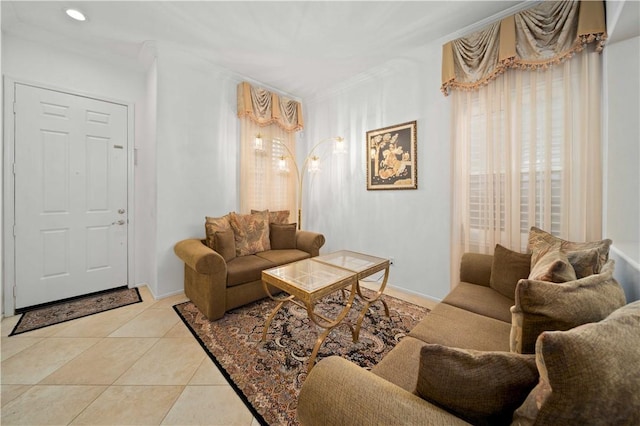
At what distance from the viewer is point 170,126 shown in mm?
2822

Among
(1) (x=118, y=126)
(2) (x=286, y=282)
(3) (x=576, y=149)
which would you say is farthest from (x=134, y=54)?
(3) (x=576, y=149)

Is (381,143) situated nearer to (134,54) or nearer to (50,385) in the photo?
(134,54)

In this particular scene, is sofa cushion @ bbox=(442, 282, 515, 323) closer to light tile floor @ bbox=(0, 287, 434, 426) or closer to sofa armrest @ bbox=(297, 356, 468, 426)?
sofa armrest @ bbox=(297, 356, 468, 426)

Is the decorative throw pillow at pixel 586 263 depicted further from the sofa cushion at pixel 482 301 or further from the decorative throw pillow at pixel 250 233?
the decorative throw pillow at pixel 250 233

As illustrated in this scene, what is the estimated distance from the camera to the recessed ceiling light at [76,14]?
2.19 meters

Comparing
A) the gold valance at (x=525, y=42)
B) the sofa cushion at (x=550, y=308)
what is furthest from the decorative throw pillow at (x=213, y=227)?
the gold valance at (x=525, y=42)

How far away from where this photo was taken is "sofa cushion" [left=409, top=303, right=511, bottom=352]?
48.2 inches

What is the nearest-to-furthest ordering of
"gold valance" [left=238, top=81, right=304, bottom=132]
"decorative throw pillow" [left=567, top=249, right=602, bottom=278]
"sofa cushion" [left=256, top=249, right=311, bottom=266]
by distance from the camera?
"decorative throw pillow" [left=567, top=249, right=602, bottom=278], "sofa cushion" [left=256, top=249, right=311, bottom=266], "gold valance" [left=238, top=81, right=304, bottom=132]

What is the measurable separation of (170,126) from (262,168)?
125cm

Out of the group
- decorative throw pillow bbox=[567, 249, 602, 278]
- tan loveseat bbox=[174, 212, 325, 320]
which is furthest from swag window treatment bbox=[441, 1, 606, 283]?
tan loveseat bbox=[174, 212, 325, 320]

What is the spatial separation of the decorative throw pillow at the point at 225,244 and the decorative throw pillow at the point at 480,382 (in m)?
2.35

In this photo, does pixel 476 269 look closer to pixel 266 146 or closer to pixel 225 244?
pixel 225 244

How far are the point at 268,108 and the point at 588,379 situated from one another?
12.6 feet

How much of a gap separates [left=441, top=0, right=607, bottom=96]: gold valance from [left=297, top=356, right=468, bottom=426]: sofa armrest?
8.79 ft
